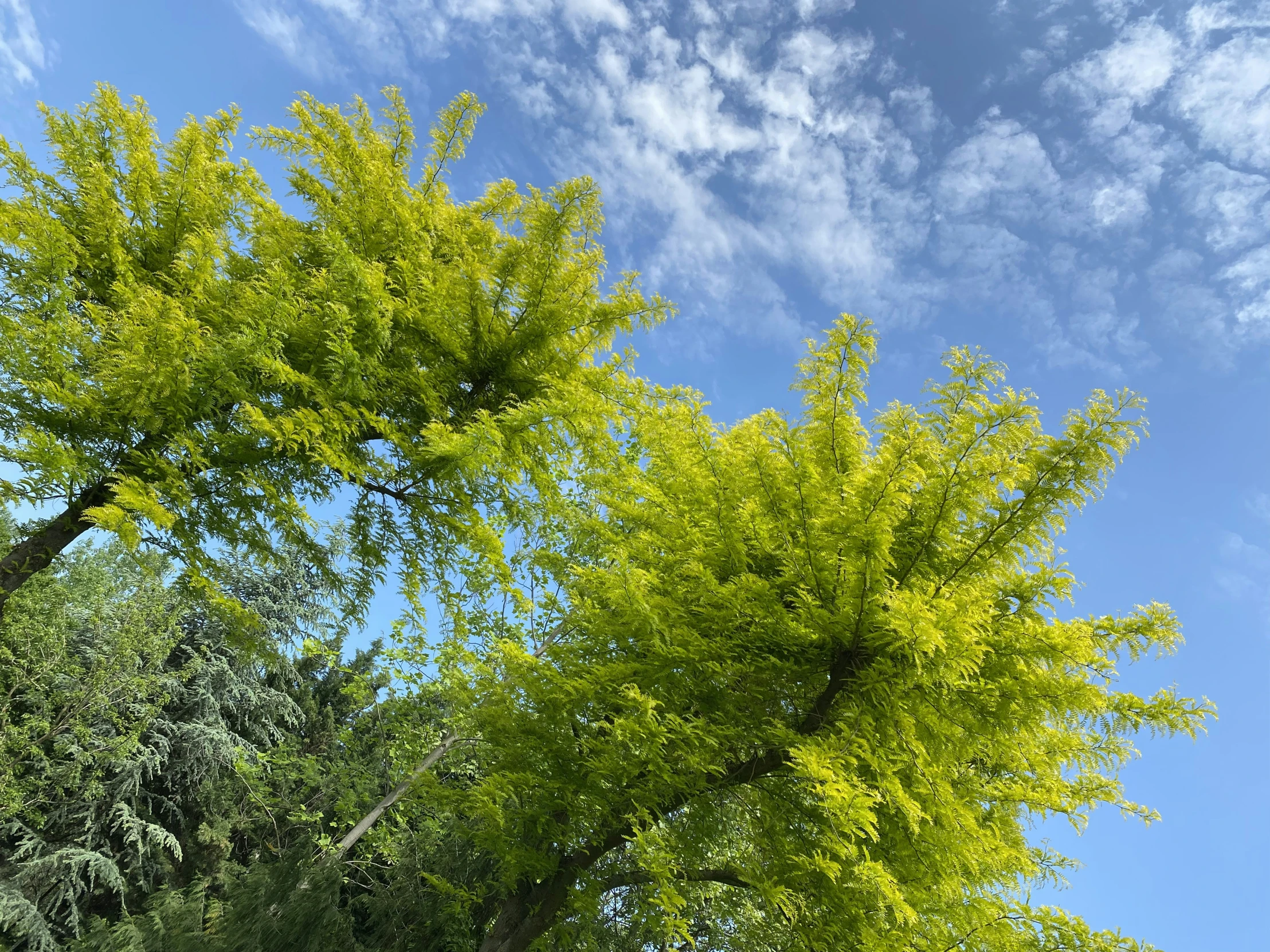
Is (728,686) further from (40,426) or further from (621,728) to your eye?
(40,426)

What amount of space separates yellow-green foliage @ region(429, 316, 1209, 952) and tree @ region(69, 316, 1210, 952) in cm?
2

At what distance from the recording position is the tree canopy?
3.86m

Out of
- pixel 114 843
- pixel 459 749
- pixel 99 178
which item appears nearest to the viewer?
pixel 99 178

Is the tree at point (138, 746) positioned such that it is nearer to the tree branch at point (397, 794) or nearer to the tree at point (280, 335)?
the tree branch at point (397, 794)

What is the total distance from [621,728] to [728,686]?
3.81 ft

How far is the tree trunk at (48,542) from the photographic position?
468 cm

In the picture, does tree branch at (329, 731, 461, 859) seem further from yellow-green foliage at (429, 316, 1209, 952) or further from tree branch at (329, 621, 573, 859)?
yellow-green foliage at (429, 316, 1209, 952)

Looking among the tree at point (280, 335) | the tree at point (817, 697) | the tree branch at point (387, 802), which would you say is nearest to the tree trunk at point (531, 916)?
the tree at point (817, 697)

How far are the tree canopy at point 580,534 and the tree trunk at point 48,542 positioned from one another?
4 centimetres

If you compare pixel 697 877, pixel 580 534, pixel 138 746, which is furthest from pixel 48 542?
pixel 138 746

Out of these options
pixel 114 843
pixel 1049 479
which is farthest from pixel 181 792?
pixel 1049 479

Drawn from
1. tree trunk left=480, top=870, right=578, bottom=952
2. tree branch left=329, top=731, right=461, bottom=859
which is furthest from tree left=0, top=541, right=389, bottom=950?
tree trunk left=480, top=870, right=578, bottom=952

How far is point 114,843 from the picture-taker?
44.4 ft

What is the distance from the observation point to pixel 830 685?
439 centimetres
